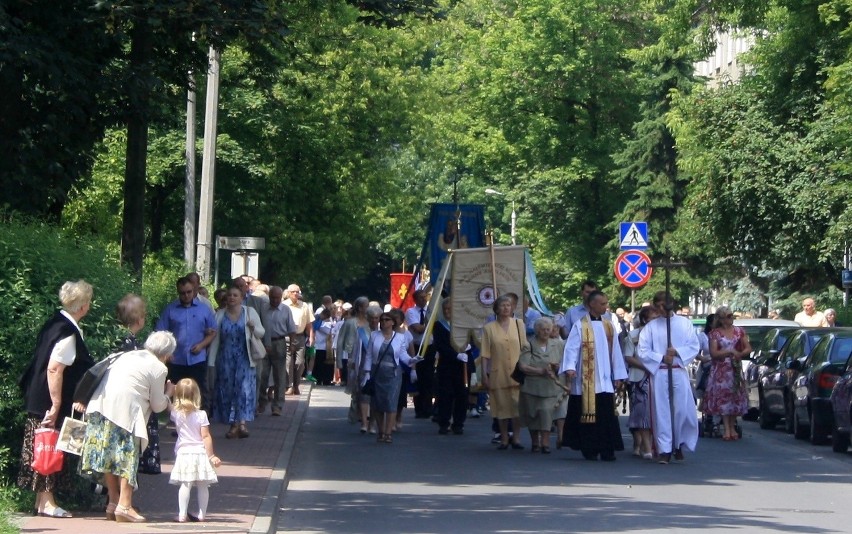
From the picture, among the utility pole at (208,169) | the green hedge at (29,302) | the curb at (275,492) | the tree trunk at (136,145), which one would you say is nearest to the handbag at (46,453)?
the green hedge at (29,302)

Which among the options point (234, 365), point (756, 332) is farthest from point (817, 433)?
point (756, 332)

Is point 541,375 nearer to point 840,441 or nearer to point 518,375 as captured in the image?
point 518,375

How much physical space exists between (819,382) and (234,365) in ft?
24.8

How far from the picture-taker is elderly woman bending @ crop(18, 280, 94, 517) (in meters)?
10.7

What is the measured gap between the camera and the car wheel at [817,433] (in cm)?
2017

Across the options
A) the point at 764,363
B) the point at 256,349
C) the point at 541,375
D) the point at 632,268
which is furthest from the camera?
the point at 632,268

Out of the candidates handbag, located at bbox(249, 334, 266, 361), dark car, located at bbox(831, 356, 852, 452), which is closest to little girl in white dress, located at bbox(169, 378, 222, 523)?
handbag, located at bbox(249, 334, 266, 361)

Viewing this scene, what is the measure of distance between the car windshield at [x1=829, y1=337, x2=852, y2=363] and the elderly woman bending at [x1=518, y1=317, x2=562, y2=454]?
4428 mm

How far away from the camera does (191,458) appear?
1087cm

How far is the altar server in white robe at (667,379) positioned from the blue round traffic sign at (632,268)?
36.7 feet

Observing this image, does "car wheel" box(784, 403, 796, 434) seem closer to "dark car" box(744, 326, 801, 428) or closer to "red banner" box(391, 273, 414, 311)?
"dark car" box(744, 326, 801, 428)

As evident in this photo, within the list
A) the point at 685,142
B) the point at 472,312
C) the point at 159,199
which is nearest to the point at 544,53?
the point at 685,142

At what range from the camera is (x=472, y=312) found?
21641 millimetres

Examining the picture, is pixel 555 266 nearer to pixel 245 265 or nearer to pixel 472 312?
pixel 245 265
